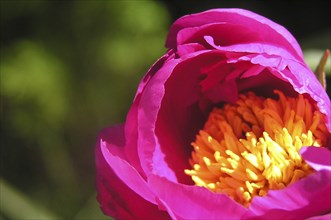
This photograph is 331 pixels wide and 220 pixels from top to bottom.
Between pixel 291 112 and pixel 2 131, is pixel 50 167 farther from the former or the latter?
pixel 291 112

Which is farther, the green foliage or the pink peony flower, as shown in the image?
the green foliage

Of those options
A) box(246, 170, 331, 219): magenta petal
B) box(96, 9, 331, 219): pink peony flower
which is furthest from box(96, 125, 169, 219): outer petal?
box(246, 170, 331, 219): magenta petal

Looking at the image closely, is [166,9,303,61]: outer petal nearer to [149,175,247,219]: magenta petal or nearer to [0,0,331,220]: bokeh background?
[149,175,247,219]: magenta petal

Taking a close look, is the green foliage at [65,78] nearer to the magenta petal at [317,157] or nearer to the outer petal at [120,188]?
the outer petal at [120,188]

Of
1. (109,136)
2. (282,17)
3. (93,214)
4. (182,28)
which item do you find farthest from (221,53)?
(282,17)

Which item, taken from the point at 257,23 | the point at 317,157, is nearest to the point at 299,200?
the point at 317,157

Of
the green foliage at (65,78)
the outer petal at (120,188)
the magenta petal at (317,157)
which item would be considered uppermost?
the magenta petal at (317,157)

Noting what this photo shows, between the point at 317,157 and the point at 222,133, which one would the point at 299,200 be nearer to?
the point at 317,157

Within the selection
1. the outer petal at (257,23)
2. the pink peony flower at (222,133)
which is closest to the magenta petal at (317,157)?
the pink peony flower at (222,133)
